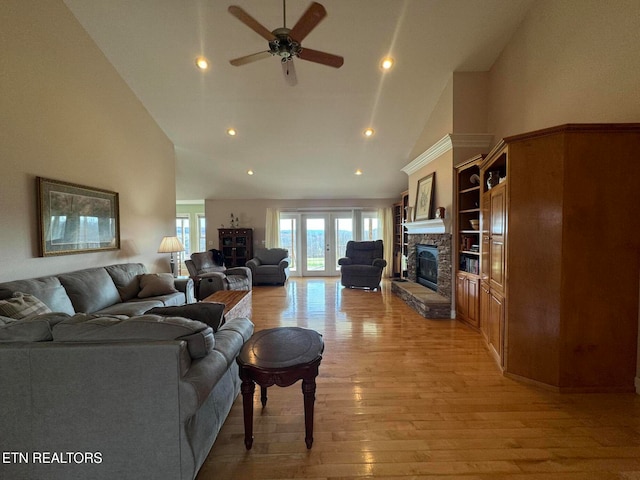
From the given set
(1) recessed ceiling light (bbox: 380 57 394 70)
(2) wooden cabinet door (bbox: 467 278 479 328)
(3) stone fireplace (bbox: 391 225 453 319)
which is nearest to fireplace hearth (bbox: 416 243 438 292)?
(3) stone fireplace (bbox: 391 225 453 319)

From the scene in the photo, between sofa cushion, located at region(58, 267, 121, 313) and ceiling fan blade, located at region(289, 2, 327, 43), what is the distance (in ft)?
11.3

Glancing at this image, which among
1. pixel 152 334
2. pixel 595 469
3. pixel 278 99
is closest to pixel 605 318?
pixel 595 469

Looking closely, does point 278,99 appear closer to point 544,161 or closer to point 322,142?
point 322,142

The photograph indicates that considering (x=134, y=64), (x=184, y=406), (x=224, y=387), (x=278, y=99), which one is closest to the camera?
(x=184, y=406)

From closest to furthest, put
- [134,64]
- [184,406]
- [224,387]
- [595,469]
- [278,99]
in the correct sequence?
1. [184,406]
2. [595,469]
3. [224,387]
4. [134,64]
5. [278,99]

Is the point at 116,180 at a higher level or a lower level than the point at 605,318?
higher

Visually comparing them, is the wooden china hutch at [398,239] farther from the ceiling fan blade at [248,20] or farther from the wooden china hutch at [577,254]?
the ceiling fan blade at [248,20]

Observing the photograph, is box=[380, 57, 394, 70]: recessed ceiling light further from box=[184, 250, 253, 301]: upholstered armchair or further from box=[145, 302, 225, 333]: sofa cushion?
box=[184, 250, 253, 301]: upholstered armchair

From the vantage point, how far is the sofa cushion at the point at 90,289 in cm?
308

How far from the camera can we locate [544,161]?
2.33 meters

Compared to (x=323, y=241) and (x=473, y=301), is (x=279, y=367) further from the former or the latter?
(x=323, y=241)

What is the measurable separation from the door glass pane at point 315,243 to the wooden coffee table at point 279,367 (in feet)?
21.6

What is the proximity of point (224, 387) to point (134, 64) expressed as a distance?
450cm

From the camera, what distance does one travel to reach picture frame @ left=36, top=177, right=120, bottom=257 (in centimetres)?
304
